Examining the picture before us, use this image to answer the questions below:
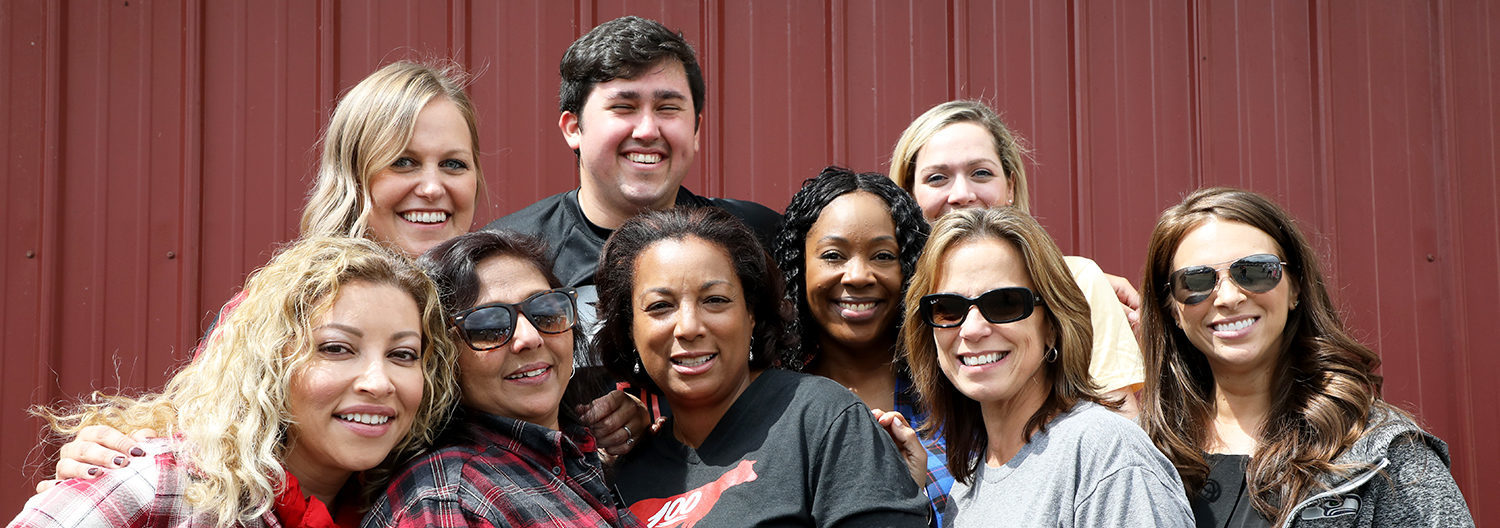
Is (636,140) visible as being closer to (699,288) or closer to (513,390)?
(699,288)

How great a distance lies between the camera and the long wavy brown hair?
2.34m

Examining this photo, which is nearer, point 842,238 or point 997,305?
point 997,305

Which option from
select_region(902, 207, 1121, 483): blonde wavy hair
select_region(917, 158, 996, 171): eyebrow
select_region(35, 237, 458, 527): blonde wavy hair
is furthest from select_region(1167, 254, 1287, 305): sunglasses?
select_region(35, 237, 458, 527): blonde wavy hair

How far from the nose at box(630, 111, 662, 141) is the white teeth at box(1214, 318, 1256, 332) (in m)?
1.59

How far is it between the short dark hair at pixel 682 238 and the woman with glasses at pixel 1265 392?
940 mm

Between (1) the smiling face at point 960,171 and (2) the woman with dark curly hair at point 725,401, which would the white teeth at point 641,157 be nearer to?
(2) the woman with dark curly hair at point 725,401

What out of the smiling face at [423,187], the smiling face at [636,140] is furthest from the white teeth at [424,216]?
the smiling face at [636,140]

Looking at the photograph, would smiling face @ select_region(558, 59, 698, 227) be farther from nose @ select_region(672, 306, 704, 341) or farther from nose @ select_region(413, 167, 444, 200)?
nose @ select_region(672, 306, 704, 341)

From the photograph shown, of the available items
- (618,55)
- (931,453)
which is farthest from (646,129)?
(931,453)

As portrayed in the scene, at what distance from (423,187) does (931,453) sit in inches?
57.8

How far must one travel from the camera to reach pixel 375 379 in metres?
2.03

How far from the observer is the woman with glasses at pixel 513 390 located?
2064 mm

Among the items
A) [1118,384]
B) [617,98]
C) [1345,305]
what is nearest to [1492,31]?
[1345,305]

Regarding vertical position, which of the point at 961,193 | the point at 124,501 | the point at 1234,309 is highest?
the point at 961,193
